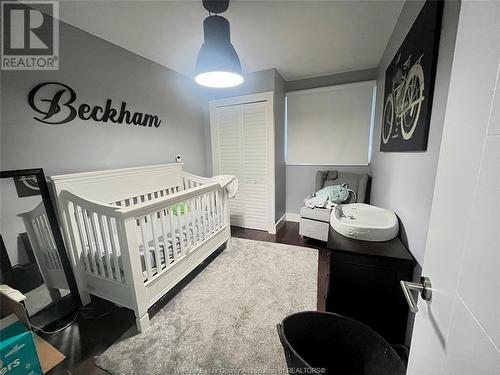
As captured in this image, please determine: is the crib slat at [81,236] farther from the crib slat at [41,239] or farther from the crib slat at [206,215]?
the crib slat at [206,215]

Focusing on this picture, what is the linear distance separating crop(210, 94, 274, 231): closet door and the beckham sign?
4.73 feet

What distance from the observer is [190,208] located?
6.50ft

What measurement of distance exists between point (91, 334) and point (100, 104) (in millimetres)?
1955

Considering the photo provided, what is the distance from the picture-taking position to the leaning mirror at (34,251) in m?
1.36

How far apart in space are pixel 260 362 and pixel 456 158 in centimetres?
145

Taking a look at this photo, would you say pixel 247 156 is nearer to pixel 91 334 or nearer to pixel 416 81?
pixel 416 81

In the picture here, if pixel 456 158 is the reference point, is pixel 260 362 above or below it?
below

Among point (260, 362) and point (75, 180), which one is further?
point (75, 180)

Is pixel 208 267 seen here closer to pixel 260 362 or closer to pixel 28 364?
pixel 260 362

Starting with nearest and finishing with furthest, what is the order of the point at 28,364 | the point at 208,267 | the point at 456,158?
the point at 456,158
the point at 28,364
the point at 208,267

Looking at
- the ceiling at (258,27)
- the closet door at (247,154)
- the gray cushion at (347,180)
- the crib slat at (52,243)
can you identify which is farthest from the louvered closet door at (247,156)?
the crib slat at (52,243)

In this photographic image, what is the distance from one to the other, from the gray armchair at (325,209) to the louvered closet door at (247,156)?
67 cm

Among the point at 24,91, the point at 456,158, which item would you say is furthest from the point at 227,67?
the point at 24,91

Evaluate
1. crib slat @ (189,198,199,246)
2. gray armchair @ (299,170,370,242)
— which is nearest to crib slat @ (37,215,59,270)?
crib slat @ (189,198,199,246)
